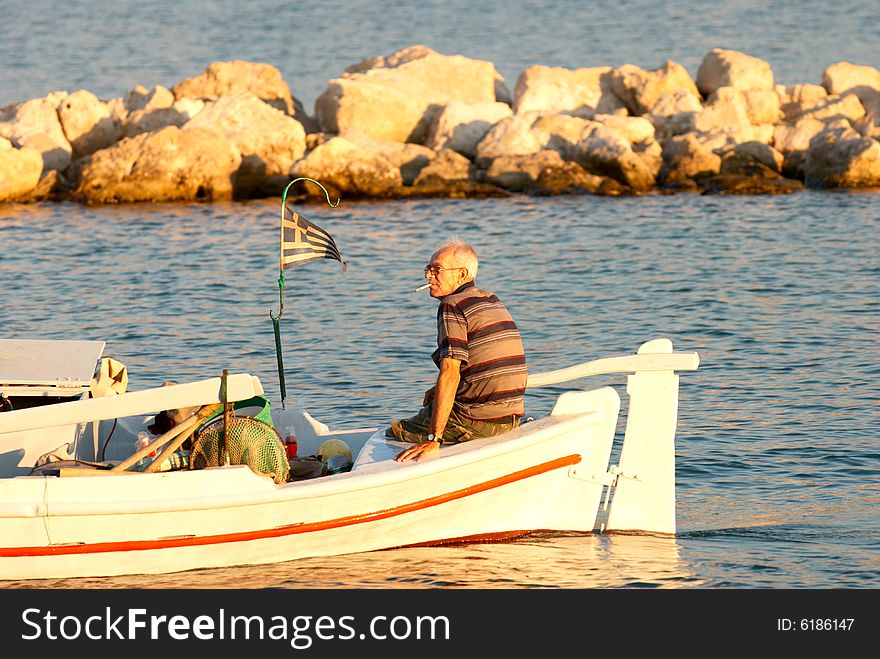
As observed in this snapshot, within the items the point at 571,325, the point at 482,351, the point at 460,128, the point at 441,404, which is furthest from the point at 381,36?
the point at 441,404

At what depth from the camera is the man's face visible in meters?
7.99

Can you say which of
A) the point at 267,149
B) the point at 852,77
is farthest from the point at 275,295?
the point at 852,77

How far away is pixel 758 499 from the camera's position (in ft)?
31.3

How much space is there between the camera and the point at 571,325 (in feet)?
51.6

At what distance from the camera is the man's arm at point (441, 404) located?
7.90 meters

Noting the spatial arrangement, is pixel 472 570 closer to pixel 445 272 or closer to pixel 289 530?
pixel 289 530

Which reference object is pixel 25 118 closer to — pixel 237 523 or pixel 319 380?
pixel 319 380

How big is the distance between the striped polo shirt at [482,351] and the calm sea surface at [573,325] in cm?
83

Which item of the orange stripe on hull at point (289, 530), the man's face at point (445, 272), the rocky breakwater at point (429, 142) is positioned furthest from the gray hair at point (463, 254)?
the rocky breakwater at point (429, 142)

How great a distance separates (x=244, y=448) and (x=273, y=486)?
12.5 inches

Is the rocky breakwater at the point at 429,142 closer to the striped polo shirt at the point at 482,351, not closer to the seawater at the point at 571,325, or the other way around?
the seawater at the point at 571,325

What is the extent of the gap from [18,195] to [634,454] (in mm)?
18471

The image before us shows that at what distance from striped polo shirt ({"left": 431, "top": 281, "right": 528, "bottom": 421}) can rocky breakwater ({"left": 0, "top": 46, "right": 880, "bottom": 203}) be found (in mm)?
16408

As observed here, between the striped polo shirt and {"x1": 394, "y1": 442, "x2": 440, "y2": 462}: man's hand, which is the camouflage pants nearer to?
the striped polo shirt
